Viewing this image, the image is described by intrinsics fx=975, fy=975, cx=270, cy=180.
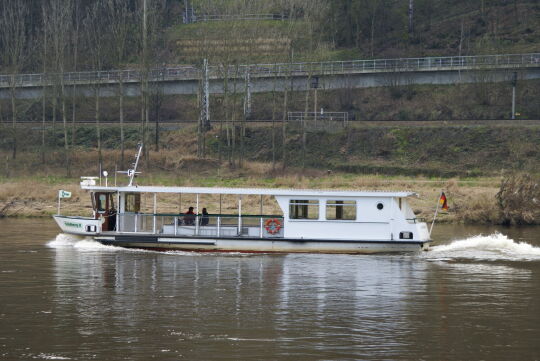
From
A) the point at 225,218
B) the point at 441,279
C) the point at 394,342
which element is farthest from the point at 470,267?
the point at 394,342

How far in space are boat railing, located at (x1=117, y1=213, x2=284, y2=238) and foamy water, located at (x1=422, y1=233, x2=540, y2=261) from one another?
21.4 feet

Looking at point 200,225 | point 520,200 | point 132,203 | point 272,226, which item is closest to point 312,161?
point 520,200

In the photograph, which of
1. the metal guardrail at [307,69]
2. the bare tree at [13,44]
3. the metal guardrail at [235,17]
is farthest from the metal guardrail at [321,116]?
the bare tree at [13,44]

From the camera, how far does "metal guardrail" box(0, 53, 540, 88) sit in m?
86.0

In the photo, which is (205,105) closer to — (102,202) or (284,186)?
(284,186)

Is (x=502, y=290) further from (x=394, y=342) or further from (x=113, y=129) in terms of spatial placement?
(x=113, y=129)

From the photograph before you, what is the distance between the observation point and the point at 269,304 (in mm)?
28641

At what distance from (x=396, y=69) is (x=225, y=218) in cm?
5515

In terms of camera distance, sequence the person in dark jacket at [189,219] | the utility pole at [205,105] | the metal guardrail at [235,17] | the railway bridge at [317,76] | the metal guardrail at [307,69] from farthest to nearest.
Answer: the metal guardrail at [235,17], the railway bridge at [317,76], the metal guardrail at [307,69], the utility pole at [205,105], the person in dark jacket at [189,219]

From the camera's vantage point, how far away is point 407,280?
33.2 metres

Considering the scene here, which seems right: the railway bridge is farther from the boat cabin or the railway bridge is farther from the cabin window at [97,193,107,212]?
the boat cabin

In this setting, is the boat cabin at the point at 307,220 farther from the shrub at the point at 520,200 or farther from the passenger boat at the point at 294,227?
the shrub at the point at 520,200

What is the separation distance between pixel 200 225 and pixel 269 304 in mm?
13365

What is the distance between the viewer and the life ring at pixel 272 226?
133 ft
